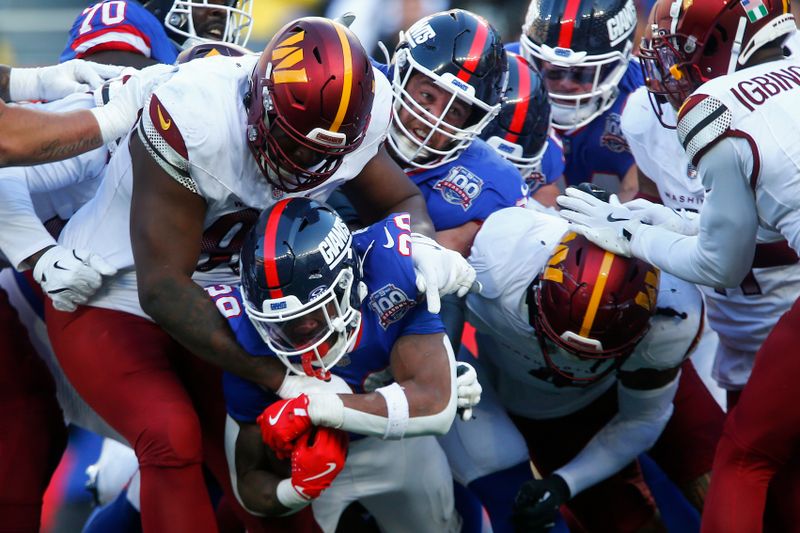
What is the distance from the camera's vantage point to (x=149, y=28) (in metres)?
3.76

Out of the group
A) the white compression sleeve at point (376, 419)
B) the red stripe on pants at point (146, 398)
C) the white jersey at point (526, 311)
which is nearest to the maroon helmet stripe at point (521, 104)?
the white jersey at point (526, 311)

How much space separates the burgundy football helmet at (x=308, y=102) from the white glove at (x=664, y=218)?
877 mm

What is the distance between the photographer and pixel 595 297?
300 centimetres

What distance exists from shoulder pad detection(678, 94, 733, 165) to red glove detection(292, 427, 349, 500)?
110 centimetres

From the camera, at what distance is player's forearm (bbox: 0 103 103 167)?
2.80 metres

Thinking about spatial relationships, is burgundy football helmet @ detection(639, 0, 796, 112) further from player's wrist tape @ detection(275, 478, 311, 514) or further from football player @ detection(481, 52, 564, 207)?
player's wrist tape @ detection(275, 478, 311, 514)

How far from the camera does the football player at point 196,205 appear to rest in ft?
8.92

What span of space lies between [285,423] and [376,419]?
219mm

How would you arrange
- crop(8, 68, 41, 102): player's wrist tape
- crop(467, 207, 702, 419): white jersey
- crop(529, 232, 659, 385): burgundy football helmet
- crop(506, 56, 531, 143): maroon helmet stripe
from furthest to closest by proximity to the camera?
1. crop(506, 56, 531, 143): maroon helmet stripe
2. crop(8, 68, 41, 102): player's wrist tape
3. crop(467, 207, 702, 419): white jersey
4. crop(529, 232, 659, 385): burgundy football helmet

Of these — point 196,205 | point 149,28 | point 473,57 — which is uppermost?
point 473,57

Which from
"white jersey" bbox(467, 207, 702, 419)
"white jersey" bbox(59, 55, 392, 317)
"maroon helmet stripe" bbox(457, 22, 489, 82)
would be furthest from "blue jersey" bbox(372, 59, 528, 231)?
"white jersey" bbox(59, 55, 392, 317)

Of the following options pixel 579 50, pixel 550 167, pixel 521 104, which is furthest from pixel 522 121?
pixel 579 50

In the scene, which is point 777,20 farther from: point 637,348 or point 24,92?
point 24,92

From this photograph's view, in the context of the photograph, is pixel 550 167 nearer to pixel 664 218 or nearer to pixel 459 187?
pixel 459 187
